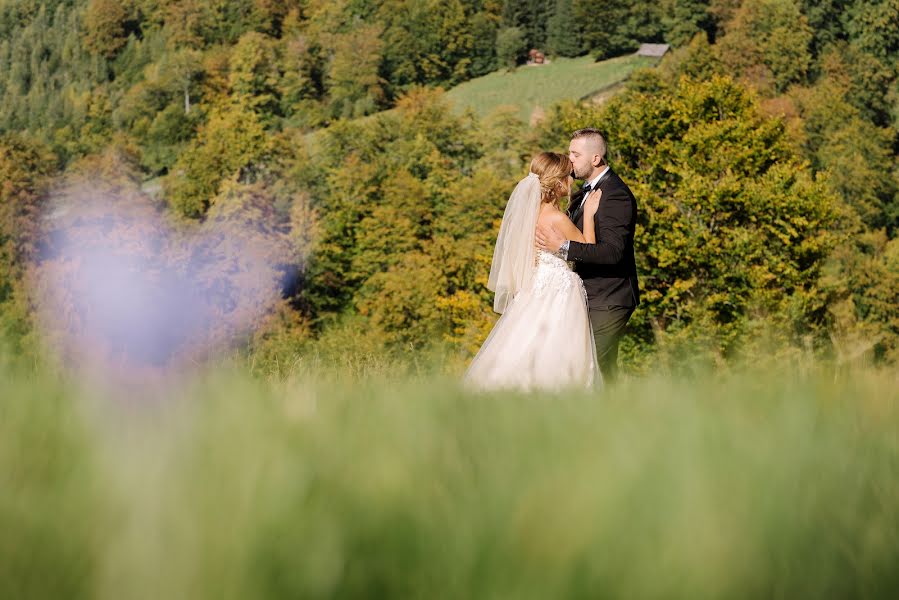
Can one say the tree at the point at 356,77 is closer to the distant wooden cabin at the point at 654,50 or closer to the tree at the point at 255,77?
the tree at the point at 255,77

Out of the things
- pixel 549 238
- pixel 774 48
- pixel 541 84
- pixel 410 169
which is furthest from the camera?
pixel 541 84

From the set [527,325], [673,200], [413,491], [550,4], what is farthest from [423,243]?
[550,4]

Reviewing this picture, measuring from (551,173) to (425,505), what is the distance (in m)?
6.23

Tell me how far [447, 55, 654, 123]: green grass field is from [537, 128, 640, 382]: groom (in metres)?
112

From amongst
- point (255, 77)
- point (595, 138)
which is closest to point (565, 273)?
point (595, 138)

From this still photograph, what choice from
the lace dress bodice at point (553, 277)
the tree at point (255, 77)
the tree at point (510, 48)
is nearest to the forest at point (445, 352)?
the tree at point (255, 77)

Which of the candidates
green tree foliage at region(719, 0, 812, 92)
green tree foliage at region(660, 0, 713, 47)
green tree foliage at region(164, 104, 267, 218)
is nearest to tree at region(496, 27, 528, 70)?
green tree foliage at region(660, 0, 713, 47)

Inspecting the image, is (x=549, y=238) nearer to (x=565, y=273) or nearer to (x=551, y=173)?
(x=565, y=273)

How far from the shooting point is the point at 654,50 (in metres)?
142

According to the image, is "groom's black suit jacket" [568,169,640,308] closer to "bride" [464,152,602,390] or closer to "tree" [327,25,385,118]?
"bride" [464,152,602,390]

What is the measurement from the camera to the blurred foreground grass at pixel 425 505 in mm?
1437

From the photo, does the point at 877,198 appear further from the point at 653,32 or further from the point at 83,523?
the point at 83,523

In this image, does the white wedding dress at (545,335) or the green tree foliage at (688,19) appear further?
the green tree foliage at (688,19)

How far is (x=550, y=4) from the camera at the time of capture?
166 meters
